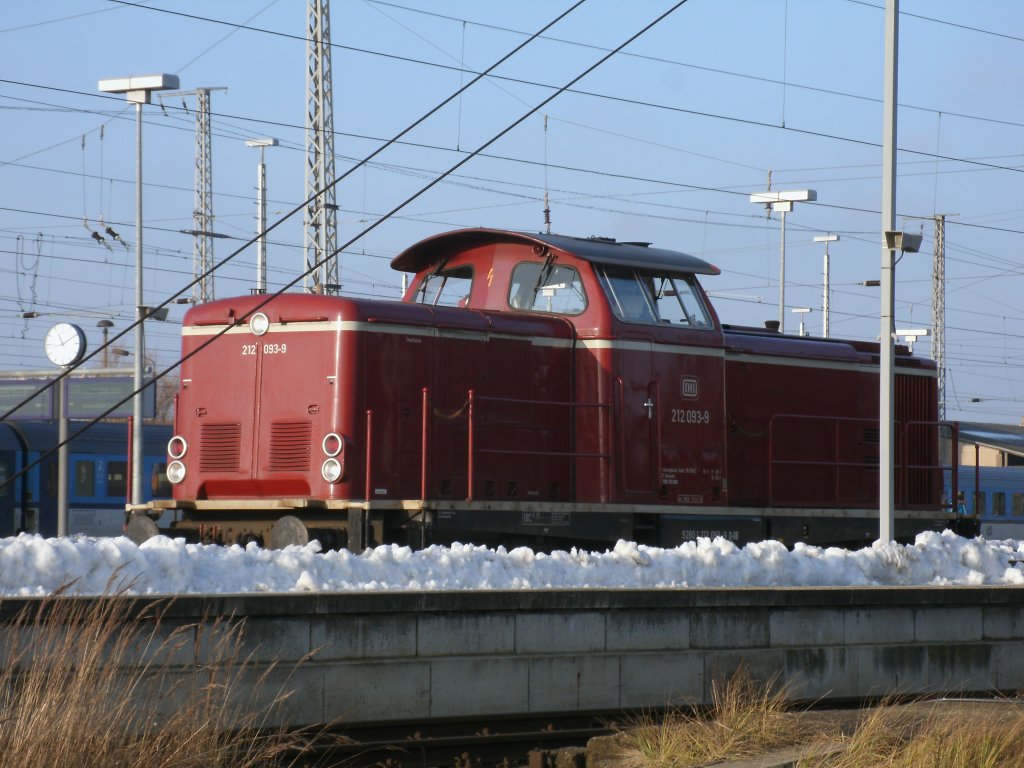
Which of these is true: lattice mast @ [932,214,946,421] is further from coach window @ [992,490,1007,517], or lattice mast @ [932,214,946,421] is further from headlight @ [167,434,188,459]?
headlight @ [167,434,188,459]

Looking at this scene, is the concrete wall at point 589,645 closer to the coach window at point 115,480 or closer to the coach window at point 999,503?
the coach window at point 115,480

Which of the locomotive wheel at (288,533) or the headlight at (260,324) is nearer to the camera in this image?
the locomotive wheel at (288,533)

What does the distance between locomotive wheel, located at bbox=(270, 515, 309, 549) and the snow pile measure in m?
1.47

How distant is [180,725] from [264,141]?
110ft

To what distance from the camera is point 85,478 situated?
3020 cm

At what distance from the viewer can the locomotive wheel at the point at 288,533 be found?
11273 mm

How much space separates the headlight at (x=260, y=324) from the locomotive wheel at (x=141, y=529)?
193 cm

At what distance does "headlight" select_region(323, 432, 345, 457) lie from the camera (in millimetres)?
11680

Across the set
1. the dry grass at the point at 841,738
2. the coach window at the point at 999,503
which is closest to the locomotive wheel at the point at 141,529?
the dry grass at the point at 841,738

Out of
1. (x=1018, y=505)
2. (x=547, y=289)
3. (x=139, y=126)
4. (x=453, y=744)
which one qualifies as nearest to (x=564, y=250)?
(x=547, y=289)

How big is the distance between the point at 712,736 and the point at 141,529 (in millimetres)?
6187

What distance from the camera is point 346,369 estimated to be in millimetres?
11883

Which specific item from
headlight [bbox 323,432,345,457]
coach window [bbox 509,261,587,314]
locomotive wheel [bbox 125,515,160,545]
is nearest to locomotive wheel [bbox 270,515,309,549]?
headlight [bbox 323,432,345,457]

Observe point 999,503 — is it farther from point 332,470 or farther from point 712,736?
point 712,736
